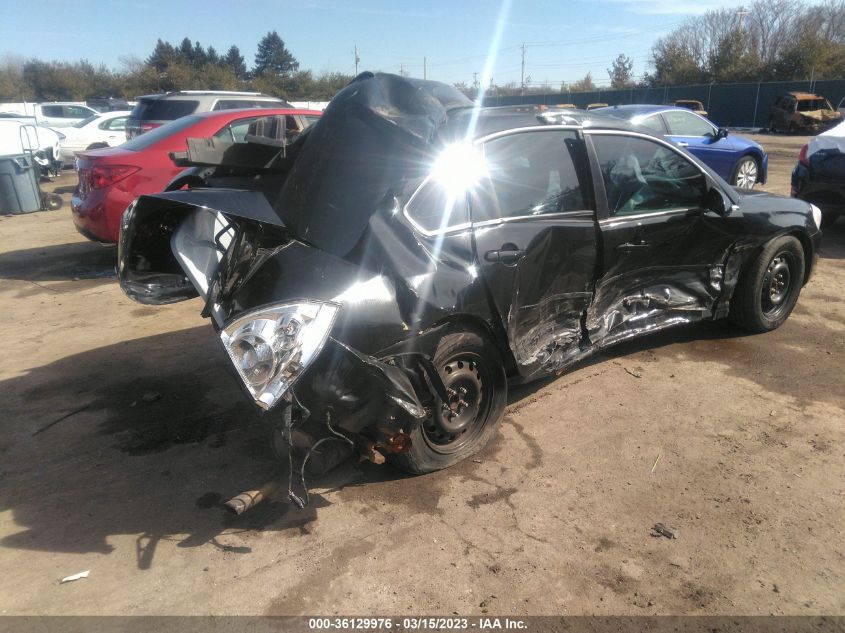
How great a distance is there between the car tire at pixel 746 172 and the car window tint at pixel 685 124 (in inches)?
35.9

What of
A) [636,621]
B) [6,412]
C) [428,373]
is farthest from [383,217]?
[6,412]

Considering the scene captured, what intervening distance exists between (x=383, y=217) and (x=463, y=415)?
118 cm

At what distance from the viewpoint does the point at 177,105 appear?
11648 millimetres

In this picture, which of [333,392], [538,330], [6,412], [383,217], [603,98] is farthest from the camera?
[603,98]

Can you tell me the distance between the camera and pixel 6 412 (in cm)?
412

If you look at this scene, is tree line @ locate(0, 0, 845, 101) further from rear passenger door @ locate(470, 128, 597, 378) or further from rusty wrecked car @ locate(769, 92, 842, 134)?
rear passenger door @ locate(470, 128, 597, 378)

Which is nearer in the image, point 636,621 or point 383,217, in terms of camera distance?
point 636,621

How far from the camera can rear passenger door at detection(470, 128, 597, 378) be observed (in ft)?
11.1

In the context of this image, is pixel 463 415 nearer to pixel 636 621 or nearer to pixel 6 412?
pixel 636 621

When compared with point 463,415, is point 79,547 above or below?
below

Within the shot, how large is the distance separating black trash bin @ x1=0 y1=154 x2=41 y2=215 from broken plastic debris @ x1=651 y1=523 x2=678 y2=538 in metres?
12.1

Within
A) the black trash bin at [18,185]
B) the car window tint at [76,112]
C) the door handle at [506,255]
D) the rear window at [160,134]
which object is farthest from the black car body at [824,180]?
the car window tint at [76,112]

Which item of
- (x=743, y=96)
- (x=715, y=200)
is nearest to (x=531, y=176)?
(x=715, y=200)

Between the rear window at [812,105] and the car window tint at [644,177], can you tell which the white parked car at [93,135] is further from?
the rear window at [812,105]
